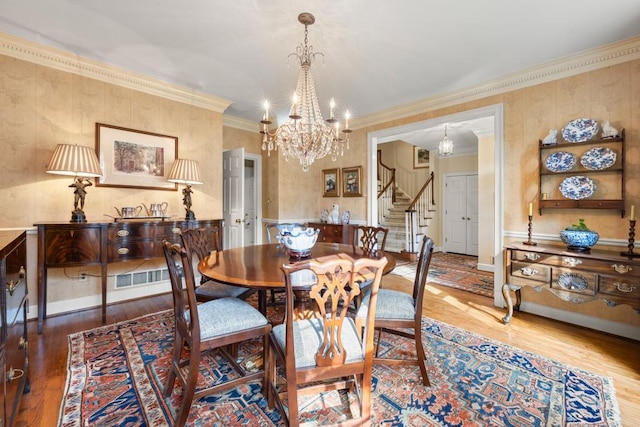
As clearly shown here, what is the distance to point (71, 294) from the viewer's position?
2.98 m

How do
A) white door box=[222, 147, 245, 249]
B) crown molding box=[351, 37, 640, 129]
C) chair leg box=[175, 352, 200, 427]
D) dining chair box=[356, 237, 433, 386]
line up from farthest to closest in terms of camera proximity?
white door box=[222, 147, 245, 249], crown molding box=[351, 37, 640, 129], dining chair box=[356, 237, 433, 386], chair leg box=[175, 352, 200, 427]

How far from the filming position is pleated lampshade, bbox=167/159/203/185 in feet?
11.2

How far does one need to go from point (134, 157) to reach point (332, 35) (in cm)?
265

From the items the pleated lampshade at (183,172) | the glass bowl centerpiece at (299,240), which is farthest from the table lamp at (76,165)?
the glass bowl centerpiece at (299,240)

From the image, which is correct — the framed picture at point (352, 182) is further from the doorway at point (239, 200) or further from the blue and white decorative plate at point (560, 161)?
the blue and white decorative plate at point (560, 161)

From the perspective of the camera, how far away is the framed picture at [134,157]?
313 centimetres

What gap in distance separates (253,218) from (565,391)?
4.85 m

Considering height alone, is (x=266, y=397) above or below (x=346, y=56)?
below

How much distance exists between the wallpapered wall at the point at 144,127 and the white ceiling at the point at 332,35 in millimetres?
324

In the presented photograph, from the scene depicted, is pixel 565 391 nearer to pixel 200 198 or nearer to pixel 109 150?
pixel 200 198

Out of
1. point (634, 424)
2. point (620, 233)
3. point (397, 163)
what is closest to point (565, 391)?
point (634, 424)

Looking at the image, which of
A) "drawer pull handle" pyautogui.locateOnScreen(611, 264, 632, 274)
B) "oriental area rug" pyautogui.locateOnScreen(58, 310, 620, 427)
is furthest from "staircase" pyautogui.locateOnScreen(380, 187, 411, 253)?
"oriental area rug" pyautogui.locateOnScreen(58, 310, 620, 427)

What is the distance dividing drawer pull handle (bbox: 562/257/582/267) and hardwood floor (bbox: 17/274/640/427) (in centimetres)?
67

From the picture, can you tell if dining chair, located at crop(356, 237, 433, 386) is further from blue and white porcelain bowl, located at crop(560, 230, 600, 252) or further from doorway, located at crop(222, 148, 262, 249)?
doorway, located at crop(222, 148, 262, 249)
